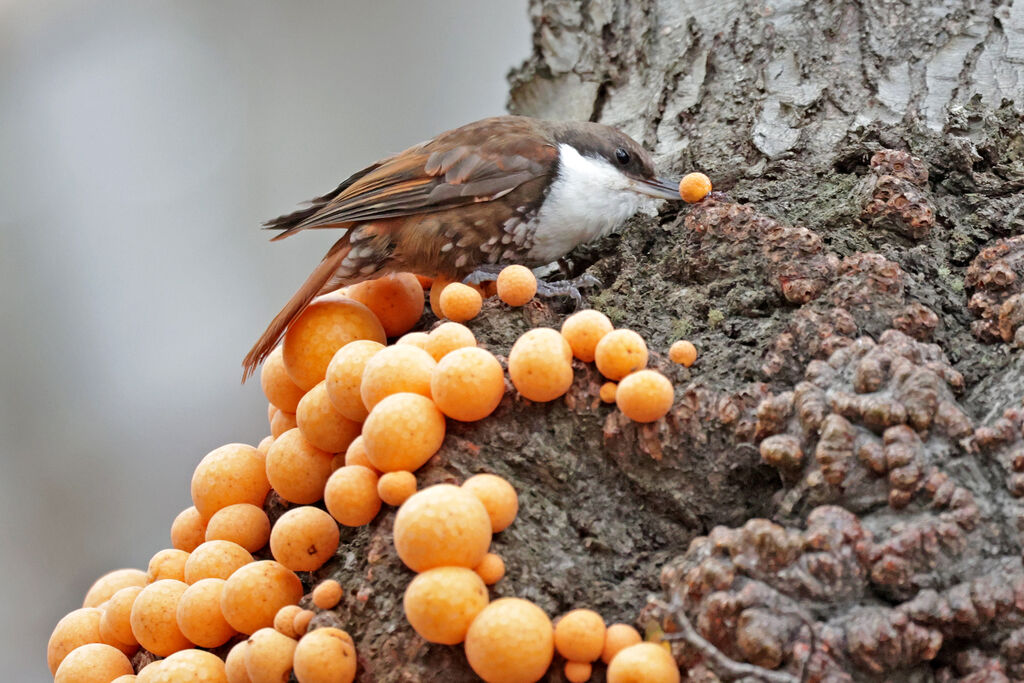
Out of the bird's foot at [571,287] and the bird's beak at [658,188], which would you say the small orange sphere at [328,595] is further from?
the bird's beak at [658,188]

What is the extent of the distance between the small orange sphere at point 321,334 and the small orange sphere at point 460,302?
0.26 meters

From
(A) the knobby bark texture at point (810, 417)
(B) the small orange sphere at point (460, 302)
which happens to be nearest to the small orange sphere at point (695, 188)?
(A) the knobby bark texture at point (810, 417)

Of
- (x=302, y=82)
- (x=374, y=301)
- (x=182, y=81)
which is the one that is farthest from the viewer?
(x=302, y=82)

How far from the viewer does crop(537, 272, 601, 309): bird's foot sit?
7.55ft

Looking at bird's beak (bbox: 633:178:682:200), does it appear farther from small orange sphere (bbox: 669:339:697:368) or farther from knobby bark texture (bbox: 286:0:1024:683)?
small orange sphere (bbox: 669:339:697:368)

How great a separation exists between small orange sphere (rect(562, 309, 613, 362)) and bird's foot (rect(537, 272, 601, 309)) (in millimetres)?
427

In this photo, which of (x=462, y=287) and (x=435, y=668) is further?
(x=462, y=287)

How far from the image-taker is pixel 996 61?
2758 millimetres

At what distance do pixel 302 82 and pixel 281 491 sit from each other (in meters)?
5.73

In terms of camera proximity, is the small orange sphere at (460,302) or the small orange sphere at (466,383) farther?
the small orange sphere at (460,302)

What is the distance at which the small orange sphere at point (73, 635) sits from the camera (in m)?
2.19

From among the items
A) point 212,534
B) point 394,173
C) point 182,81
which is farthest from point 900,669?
point 182,81

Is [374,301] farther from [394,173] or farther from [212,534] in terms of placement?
[212,534]

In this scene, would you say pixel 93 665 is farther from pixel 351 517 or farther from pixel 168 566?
pixel 351 517
